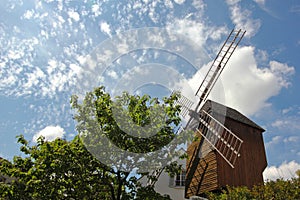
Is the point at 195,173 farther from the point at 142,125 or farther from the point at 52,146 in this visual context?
the point at 52,146

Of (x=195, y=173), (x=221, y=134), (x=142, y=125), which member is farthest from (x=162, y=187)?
(x=142, y=125)

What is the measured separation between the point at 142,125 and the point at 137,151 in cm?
123

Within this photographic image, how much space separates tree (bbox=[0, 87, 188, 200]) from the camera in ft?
39.0

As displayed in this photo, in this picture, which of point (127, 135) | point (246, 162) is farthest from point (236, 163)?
point (127, 135)

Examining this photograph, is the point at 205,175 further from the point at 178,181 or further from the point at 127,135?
the point at 127,135

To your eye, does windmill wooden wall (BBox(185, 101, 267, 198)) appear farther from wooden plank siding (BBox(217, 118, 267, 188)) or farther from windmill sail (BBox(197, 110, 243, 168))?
windmill sail (BBox(197, 110, 243, 168))

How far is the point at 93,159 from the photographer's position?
1252 cm

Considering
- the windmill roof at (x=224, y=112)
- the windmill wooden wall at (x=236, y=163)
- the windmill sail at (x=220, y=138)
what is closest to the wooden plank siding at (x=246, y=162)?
the windmill wooden wall at (x=236, y=163)

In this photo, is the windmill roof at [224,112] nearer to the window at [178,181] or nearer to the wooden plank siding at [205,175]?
the wooden plank siding at [205,175]

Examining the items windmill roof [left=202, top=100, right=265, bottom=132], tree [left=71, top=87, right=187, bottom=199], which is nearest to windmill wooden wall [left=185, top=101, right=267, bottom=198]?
windmill roof [left=202, top=100, right=265, bottom=132]

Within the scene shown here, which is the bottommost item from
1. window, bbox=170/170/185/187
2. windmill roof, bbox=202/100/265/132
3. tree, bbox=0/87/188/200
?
tree, bbox=0/87/188/200

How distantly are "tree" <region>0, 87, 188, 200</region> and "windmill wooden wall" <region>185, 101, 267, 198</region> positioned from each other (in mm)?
5956

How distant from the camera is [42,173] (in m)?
11.7

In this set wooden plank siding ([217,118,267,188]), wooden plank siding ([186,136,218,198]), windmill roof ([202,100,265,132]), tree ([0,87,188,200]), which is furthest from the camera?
windmill roof ([202,100,265,132])
